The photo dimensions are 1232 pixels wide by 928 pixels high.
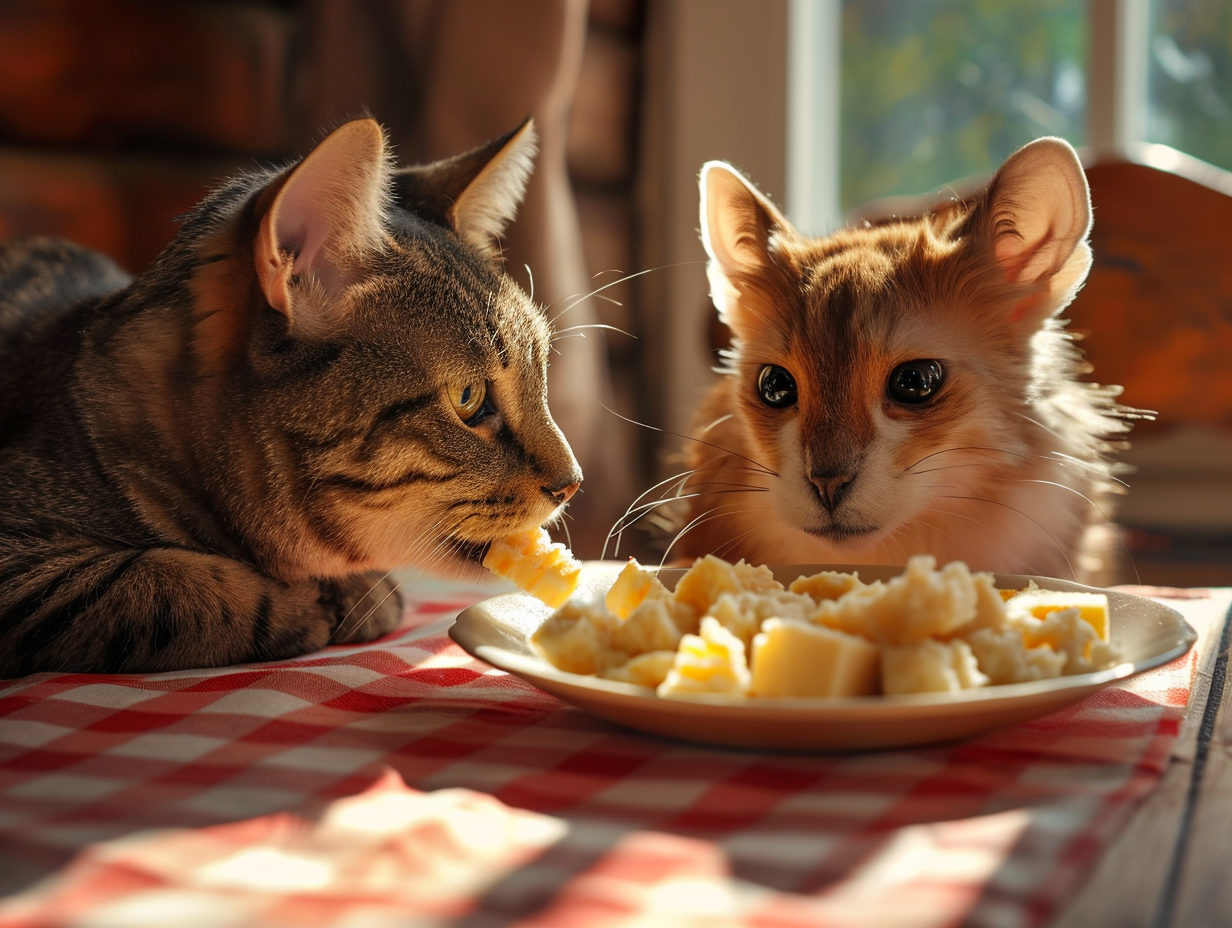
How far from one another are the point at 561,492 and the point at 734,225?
62cm

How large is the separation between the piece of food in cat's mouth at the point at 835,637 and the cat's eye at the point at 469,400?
426mm

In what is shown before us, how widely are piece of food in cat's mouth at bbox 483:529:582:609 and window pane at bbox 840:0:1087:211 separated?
2.62 meters

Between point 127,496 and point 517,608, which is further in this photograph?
point 127,496

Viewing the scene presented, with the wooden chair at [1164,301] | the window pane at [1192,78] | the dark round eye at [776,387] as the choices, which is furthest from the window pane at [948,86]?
the dark round eye at [776,387]

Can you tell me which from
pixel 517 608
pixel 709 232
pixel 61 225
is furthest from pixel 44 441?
pixel 61 225

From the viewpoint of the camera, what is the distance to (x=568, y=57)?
2.92m

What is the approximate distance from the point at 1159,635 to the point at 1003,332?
73cm

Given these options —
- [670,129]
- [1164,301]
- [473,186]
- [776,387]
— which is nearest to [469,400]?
[473,186]

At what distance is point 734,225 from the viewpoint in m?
1.73

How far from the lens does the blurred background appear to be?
8.45 ft

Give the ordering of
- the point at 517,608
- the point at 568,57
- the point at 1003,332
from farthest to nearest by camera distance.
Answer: the point at 568,57 → the point at 1003,332 → the point at 517,608

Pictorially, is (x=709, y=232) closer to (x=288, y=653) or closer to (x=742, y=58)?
(x=288, y=653)

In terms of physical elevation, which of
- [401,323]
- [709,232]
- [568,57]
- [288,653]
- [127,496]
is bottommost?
[288,653]

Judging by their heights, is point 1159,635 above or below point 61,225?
below
